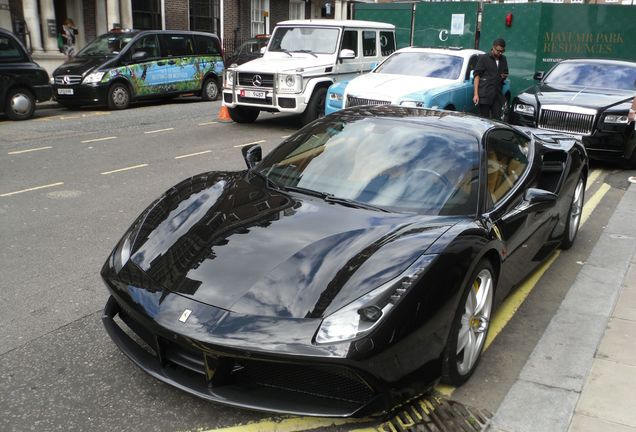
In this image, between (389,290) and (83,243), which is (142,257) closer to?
(389,290)

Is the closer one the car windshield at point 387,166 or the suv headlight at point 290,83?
the car windshield at point 387,166

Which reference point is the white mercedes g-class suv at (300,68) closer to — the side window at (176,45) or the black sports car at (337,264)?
the side window at (176,45)

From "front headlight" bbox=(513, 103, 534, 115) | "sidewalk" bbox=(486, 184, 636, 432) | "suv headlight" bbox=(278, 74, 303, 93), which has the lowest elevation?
Result: "sidewalk" bbox=(486, 184, 636, 432)

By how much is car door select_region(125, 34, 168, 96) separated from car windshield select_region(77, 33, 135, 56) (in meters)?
0.32

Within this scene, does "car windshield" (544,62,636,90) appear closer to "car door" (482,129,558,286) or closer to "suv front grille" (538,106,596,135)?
"suv front grille" (538,106,596,135)

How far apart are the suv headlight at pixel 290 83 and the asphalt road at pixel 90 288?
1445 mm

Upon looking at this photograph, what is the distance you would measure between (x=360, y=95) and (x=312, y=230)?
731cm

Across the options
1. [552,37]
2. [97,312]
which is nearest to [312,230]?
[97,312]

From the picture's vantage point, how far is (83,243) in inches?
220

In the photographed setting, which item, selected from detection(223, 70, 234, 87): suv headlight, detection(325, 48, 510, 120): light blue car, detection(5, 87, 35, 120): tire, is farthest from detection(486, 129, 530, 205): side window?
detection(5, 87, 35, 120): tire

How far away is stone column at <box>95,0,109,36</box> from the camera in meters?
23.0

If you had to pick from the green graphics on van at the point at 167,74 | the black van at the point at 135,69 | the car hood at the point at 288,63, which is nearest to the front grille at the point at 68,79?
the black van at the point at 135,69

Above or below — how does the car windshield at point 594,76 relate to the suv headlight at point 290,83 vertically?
above

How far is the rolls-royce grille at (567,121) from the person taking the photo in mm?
9422
